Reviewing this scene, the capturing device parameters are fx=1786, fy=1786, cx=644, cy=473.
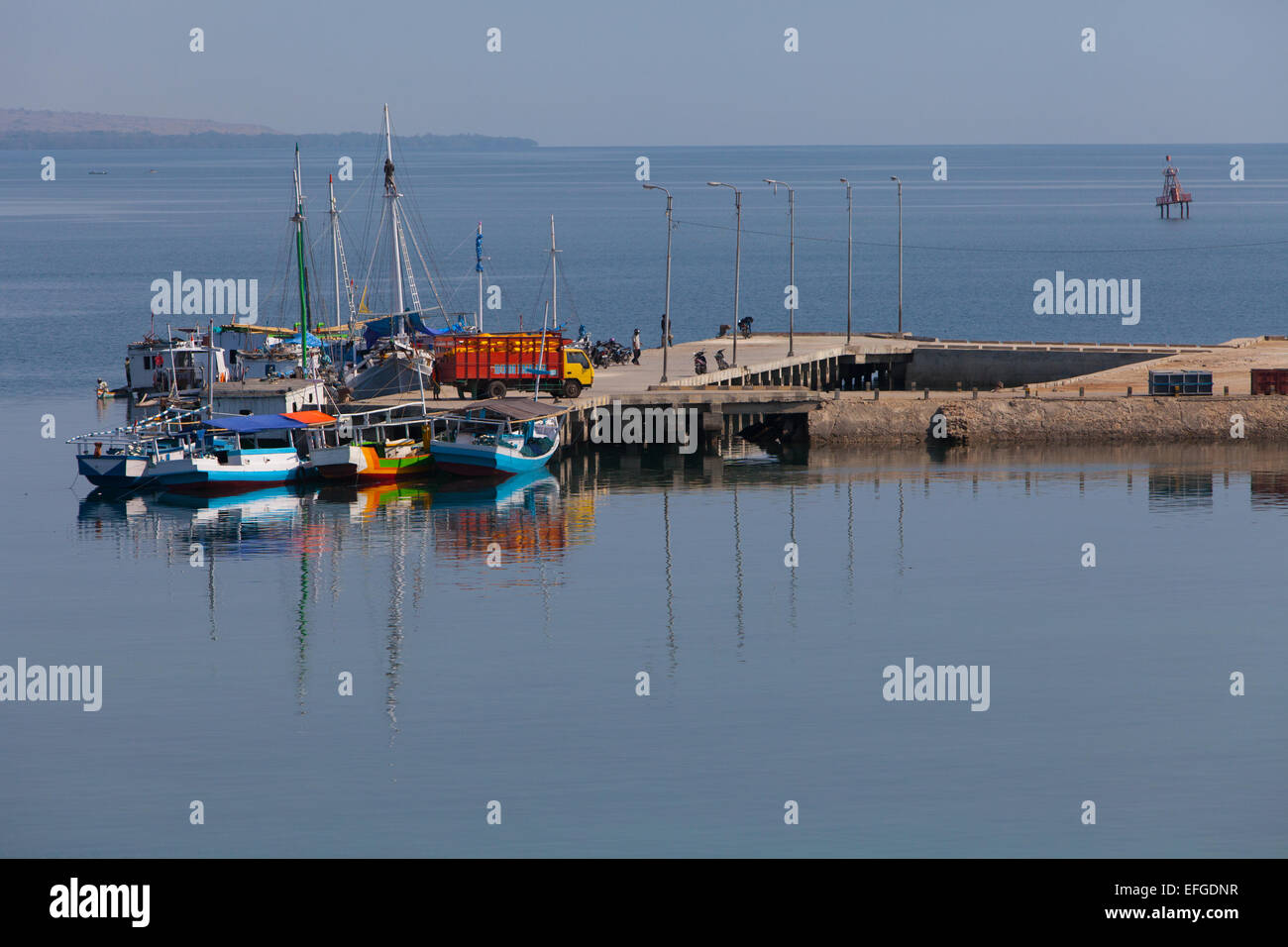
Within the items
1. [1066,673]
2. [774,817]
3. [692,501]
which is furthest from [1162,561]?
[774,817]

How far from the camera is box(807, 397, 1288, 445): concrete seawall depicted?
86062 millimetres

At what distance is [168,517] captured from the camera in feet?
240

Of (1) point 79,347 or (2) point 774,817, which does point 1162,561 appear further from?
(1) point 79,347

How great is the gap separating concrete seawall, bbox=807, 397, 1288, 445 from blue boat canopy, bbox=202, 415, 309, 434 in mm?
24894

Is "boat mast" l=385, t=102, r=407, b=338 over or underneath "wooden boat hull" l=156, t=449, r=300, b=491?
over

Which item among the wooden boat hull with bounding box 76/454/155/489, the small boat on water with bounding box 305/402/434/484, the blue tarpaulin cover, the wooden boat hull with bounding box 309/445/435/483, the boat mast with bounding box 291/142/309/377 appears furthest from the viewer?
the blue tarpaulin cover

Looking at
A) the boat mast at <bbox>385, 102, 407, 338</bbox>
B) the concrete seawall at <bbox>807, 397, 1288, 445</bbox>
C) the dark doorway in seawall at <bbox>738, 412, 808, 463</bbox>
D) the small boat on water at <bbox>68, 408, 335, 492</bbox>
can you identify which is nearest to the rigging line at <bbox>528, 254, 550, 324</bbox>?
the boat mast at <bbox>385, 102, 407, 338</bbox>

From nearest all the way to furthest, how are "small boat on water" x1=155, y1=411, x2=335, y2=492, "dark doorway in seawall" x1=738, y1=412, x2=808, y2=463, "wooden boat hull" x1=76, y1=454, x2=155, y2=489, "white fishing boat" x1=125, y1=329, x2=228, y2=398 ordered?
"wooden boat hull" x1=76, y1=454, x2=155, y2=489, "small boat on water" x1=155, y1=411, x2=335, y2=492, "dark doorway in seawall" x1=738, y1=412, x2=808, y2=463, "white fishing boat" x1=125, y1=329, x2=228, y2=398

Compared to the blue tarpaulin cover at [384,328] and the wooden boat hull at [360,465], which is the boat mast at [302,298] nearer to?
the blue tarpaulin cover at [384,328]

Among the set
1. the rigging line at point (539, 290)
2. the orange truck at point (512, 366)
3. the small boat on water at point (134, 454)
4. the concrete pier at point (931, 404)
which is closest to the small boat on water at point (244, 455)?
the small boat on water at point (134, 454)

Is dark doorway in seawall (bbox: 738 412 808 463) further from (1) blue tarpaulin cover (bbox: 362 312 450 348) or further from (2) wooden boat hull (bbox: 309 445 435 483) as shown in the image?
(1) blue tarpaulin cover (bbox: 362 312 450 348)

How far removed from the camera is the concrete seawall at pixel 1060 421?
86062 millimetres

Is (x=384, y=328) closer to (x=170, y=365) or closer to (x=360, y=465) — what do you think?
(x=170, y=365)
